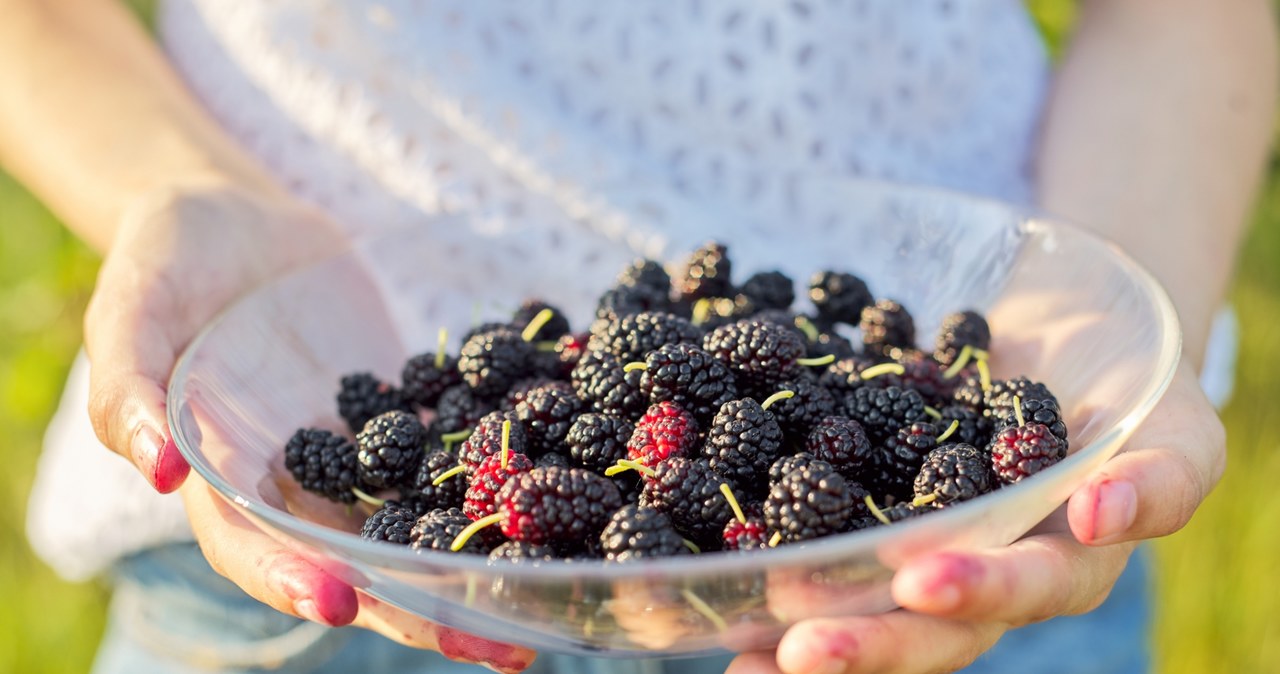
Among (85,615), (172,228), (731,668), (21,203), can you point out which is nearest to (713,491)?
(731,668)

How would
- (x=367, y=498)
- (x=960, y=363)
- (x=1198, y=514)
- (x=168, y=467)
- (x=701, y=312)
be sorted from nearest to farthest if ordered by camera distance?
(x=168, y=467) < (x=367, y=498) < (x=960, y=363) < (x=701, y=312) < (x=1198, y=514)

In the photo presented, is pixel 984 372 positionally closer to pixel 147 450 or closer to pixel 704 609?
pixel 704 609

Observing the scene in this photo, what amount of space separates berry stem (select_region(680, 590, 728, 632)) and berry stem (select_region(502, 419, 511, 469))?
277 mm

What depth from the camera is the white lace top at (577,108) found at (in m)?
1.61

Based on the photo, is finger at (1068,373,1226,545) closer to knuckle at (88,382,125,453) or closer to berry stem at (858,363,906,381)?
berry stem at (858,363,906,381)

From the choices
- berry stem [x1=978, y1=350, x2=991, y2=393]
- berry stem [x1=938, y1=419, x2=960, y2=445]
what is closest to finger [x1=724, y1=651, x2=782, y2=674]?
berry stem [x1=938, y1=419, x2=960, y2=445]

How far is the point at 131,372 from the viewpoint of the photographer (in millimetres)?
1146

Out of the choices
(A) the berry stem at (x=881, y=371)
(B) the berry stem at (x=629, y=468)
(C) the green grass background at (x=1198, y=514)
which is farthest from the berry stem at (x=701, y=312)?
(C) the green grass background at (x=1198, y=514)

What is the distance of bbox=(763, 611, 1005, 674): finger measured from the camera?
83cm

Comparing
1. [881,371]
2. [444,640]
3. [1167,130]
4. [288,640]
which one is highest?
[1167,130]

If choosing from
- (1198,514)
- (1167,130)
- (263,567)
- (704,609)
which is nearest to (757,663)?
(704,609)

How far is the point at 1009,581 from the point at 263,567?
0.65m

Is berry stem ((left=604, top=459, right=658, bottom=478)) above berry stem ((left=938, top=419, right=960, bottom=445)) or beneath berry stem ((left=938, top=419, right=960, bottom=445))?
beneath

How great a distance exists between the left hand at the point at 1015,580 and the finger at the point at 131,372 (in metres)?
0.59
